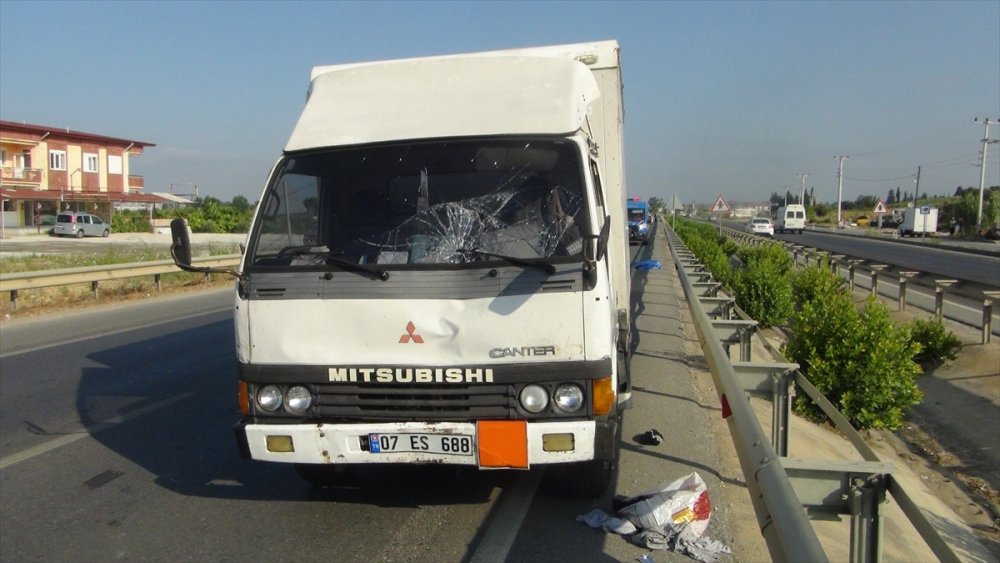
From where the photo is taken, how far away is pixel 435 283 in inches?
166

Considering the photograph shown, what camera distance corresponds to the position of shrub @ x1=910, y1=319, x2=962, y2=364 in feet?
38.5

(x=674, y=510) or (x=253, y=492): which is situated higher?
(x=674, y=510)

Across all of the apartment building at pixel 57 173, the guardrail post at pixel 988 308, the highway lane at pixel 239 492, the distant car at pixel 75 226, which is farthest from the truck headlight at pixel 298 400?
the apartment building at pixel 57 173

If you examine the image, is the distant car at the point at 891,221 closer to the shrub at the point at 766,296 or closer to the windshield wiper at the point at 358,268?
the shrub at the point at 766,296

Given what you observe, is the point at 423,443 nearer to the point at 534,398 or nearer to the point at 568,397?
the point at 534,398

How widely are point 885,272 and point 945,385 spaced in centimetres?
548

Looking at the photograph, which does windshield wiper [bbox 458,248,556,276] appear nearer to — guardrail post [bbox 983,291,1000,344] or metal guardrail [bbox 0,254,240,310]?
guardrail post [bbox 983,291,1000,344]

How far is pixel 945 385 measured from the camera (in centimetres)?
1140

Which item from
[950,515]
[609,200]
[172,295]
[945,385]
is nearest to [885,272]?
[945,385]

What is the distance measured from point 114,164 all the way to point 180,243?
65.3 m

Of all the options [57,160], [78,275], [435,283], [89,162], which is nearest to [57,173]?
[57,160]

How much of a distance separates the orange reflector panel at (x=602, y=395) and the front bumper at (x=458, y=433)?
0.06m

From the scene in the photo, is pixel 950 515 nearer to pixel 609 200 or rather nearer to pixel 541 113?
pixel 609 200

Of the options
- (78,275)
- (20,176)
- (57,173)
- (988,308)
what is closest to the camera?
(988,308)
